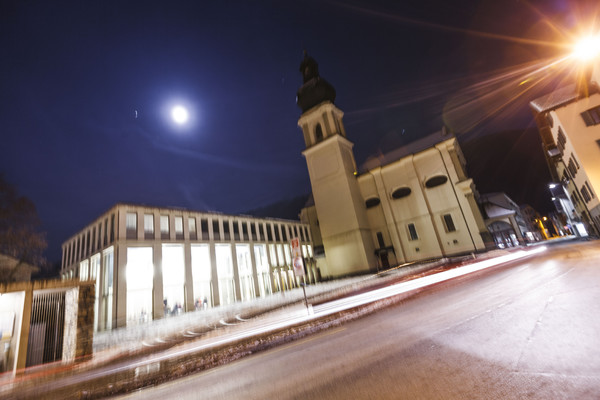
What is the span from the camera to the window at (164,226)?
25859mm

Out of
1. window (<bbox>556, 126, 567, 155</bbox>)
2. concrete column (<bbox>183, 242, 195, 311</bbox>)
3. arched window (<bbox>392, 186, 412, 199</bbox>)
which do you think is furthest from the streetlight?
concrete column (<bbox>183, 242, 195, 311</bbox>)

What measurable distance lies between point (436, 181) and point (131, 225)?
113 ft

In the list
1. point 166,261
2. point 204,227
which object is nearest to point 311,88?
point 204,227

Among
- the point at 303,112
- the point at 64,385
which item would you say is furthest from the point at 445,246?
the point at 64,385

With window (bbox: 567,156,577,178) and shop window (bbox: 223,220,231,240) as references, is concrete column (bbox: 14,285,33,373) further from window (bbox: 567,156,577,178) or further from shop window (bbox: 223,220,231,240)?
window (bbox: 567,156,577,178)

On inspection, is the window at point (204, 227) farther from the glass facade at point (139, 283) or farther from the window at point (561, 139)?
the window at point (561, 139)

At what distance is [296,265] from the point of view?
9.84 m

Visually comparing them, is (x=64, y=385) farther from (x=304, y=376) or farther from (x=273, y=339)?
(x=304, y=376)

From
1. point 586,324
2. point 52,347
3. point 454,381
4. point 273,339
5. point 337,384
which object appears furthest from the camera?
point 52,347

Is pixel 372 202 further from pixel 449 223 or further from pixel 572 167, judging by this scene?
pixel 572 167

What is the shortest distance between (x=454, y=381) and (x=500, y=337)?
1.74 m

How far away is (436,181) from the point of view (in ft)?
103

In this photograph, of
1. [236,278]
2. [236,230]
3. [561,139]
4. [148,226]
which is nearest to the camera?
[148,226]

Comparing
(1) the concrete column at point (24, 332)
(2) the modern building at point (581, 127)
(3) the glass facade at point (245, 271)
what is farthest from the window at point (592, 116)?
(1) the concrete column at point (24, 332)
